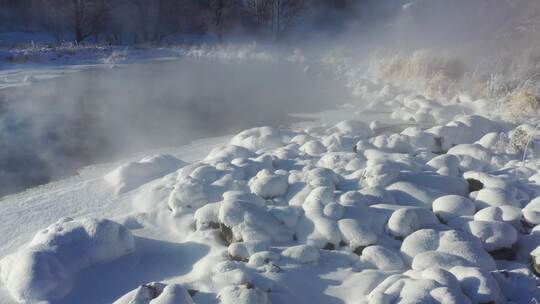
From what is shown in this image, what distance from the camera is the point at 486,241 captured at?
2766mm

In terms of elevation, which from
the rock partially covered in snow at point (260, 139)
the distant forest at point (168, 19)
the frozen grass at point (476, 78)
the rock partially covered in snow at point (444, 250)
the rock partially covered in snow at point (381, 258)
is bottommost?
the rock partially covered in snow at point (381, 258)

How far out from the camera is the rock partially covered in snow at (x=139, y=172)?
4004mm

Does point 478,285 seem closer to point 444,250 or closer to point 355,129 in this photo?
point 444,250

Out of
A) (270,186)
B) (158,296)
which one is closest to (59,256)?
(158,296)

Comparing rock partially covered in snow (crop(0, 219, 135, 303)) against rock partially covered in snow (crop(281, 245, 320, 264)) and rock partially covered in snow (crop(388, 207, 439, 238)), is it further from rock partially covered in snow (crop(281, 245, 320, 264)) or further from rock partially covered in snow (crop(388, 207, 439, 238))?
rock partially covered in snow (crop(388, 207, 439, 238))

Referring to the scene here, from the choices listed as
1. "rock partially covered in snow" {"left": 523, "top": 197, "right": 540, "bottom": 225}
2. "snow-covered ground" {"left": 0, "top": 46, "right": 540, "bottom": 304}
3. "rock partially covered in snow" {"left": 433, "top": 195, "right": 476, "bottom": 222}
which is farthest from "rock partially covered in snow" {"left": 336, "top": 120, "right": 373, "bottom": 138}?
"rock partially covered in snow" {"left": 523, "top": 197, "right": 540, "bottom": 225}

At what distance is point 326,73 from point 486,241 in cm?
989

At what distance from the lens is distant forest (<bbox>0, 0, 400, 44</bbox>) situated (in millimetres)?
21406

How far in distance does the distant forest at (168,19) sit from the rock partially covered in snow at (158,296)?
19782 mm

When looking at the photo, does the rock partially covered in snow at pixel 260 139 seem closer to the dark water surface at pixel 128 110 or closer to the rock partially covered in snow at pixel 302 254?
the dark water surface at pixel 128 110

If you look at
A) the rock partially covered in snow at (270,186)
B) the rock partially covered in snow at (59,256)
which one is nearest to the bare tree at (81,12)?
the rock partially covered in snow at (270,186)

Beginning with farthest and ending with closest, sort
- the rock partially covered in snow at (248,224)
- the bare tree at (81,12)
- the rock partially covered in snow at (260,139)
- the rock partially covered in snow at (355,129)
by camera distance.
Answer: the bare tree at (81,12), the rock partially covered in snow at (355,129), the rock partially covered in snow at (260,139), the rock partially covered in snow at (248,224)

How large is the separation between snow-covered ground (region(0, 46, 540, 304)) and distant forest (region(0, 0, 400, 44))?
18.2 metres

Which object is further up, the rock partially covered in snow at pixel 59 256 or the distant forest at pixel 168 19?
the distant forest at pixel 168 19
